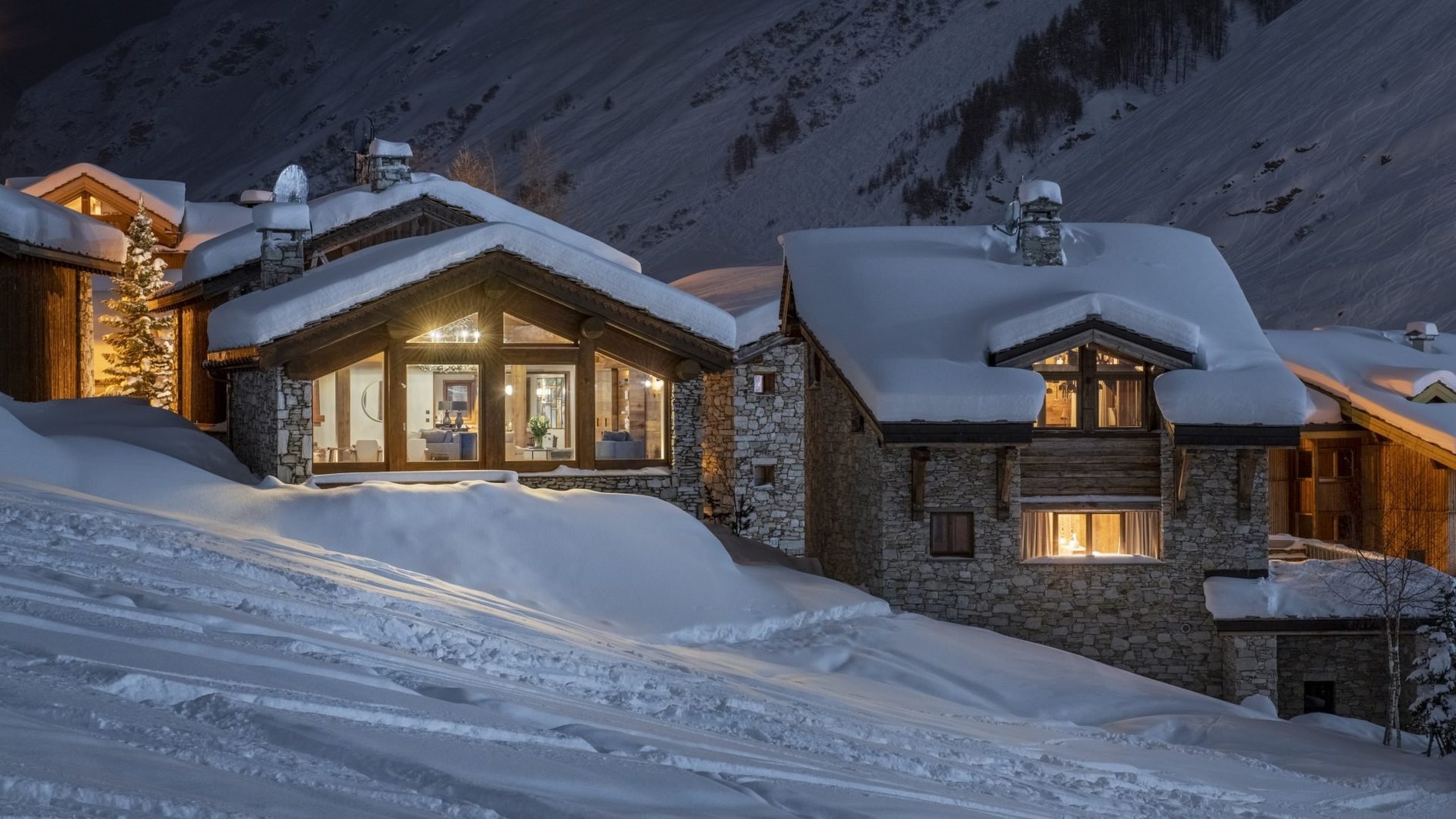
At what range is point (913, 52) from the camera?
97188mm

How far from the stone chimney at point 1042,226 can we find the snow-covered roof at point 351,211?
773 cm

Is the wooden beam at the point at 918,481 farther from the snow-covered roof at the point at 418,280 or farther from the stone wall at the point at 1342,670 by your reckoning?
the stone wall at the point at 1342,670

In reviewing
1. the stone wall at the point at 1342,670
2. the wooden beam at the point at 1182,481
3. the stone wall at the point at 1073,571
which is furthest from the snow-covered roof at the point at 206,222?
the stone wall at the point at 1342,670

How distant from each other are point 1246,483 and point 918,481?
525 centimetres

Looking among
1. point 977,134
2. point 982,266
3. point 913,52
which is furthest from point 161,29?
point 982,266

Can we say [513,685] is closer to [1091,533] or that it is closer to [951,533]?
[951,533]

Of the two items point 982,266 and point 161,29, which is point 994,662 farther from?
point 161,29

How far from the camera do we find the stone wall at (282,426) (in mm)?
19719

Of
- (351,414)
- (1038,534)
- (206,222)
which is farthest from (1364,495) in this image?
(206,222)

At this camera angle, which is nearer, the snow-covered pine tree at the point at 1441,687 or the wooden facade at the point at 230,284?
the snow-covered pine tree at the point at 1441,687

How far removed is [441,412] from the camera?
2133 centimetres

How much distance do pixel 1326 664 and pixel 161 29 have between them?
7564 inches

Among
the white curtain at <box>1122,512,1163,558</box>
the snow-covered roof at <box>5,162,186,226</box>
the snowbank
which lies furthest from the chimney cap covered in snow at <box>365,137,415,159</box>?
the snowbank

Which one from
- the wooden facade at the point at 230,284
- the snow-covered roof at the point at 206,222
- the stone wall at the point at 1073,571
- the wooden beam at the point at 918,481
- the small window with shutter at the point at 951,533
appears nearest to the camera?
the wooden beam at the point at 918,481
